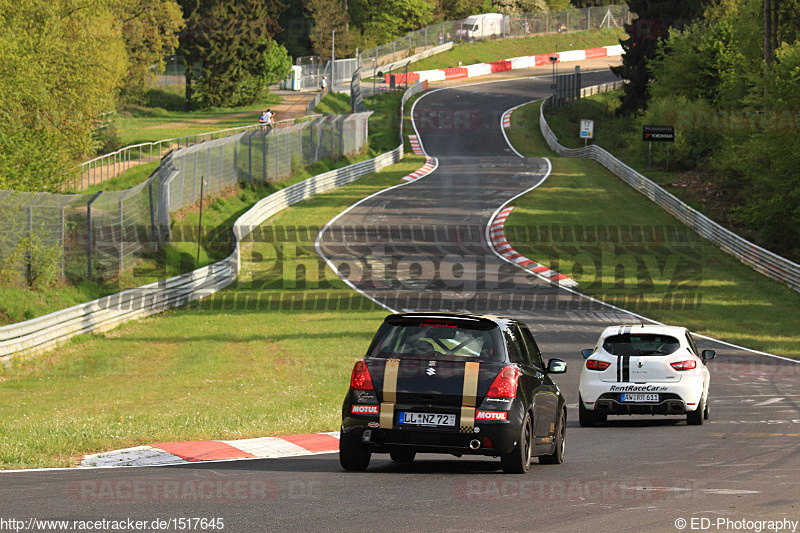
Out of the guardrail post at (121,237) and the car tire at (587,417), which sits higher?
the guardrail post at (121,237)

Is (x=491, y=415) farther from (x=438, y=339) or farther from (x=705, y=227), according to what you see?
(x=705, y=227)

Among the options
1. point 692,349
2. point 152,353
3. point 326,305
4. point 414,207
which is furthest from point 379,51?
point 692,349

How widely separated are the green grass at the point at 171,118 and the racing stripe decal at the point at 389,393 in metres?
64.8

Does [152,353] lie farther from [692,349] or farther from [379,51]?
[379,51]

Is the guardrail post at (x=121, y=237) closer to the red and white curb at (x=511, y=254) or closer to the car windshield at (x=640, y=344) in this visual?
the red and white curb at (x=511, y=254)

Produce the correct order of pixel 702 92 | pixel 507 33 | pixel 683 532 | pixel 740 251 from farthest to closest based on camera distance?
1. pixel 507 33
2. pixel 702 92
3. pixel 740 251
4. pixel 683 532

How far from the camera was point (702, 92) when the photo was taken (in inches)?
2687

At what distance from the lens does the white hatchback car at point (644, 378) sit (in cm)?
1549

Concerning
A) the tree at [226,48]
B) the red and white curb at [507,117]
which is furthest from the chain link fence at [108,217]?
the tree at [226,48]

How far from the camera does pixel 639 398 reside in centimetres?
1558

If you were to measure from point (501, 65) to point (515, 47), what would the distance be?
8860 mm

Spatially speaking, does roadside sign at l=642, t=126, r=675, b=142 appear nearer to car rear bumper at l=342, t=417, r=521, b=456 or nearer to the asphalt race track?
the asphalt race track

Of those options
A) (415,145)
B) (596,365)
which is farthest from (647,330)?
(415,145)

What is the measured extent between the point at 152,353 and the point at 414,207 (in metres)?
26.8
